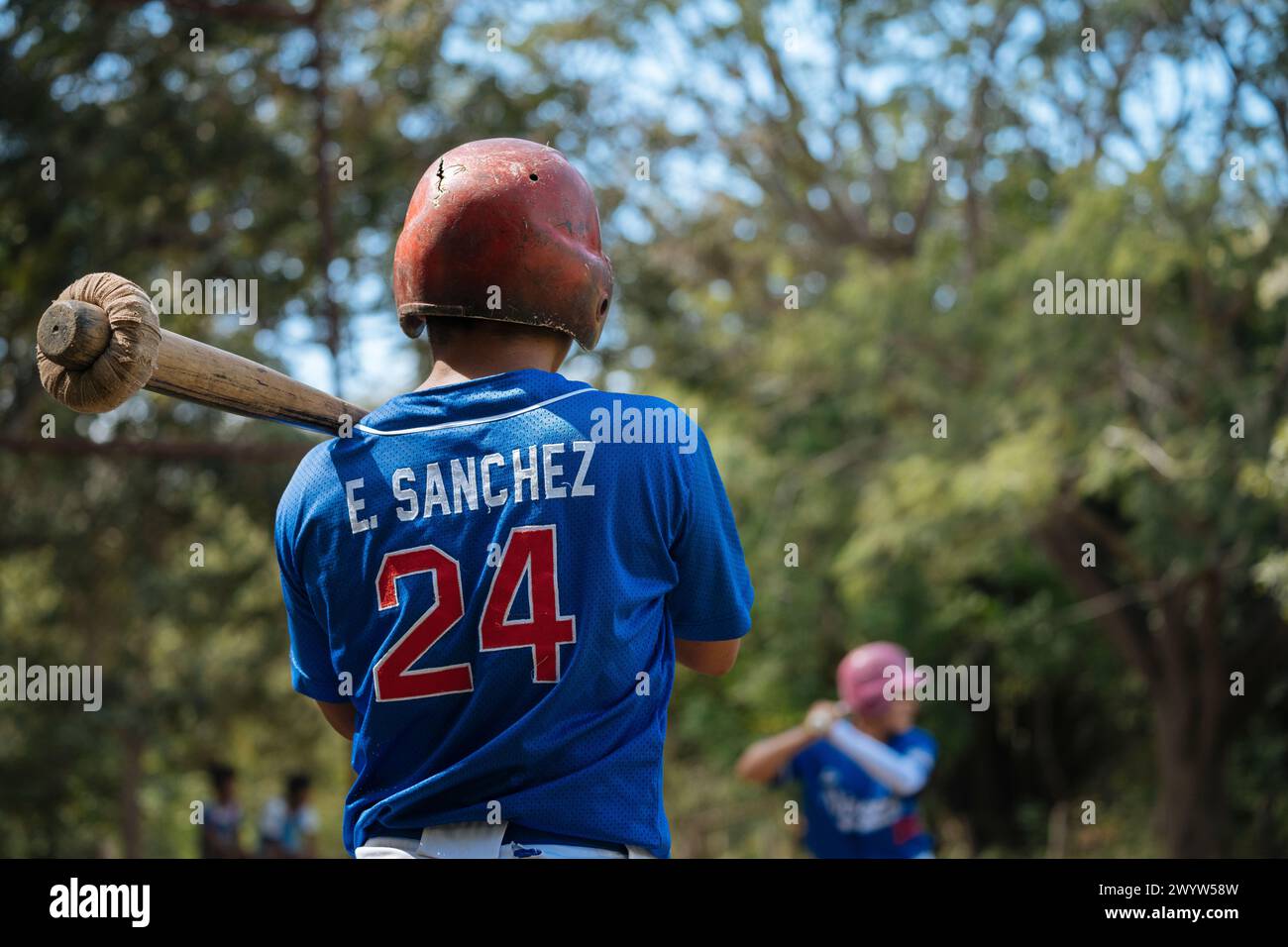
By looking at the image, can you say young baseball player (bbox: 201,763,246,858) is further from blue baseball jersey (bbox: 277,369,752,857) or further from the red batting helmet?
the red batting helmet

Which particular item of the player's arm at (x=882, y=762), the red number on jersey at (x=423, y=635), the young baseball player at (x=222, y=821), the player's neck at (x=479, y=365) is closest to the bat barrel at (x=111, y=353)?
the player's neck at (x=479, y=365)

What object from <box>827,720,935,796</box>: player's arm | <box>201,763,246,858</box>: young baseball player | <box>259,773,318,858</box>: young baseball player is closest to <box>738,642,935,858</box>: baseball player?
<box>827,720,935,796</box>: player's arm

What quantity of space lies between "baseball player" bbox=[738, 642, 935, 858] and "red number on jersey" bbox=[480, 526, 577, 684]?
175 inches

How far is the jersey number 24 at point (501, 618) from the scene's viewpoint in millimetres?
2146

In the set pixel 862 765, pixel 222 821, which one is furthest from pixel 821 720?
pixel 222 821

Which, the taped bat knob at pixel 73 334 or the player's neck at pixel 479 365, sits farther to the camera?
the player's neck at pixel 479 365

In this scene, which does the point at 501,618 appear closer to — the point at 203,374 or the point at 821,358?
the point at 203,374

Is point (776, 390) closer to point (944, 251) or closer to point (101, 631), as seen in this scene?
point (944, 251)

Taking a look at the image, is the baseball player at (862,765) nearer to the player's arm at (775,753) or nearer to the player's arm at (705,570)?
the player's arm at (775,753)

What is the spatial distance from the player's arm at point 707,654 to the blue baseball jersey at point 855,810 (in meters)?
4.28

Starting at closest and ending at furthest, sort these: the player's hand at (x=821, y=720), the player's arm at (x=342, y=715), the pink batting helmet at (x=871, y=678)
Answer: the player's arm at (x=342, y=715), the player's hand at (x=821, y=720), the pink batting helmet at (x=871, y=678)

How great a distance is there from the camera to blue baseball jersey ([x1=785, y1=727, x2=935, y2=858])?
6.55m

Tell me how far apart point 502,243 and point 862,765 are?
15.5ft
